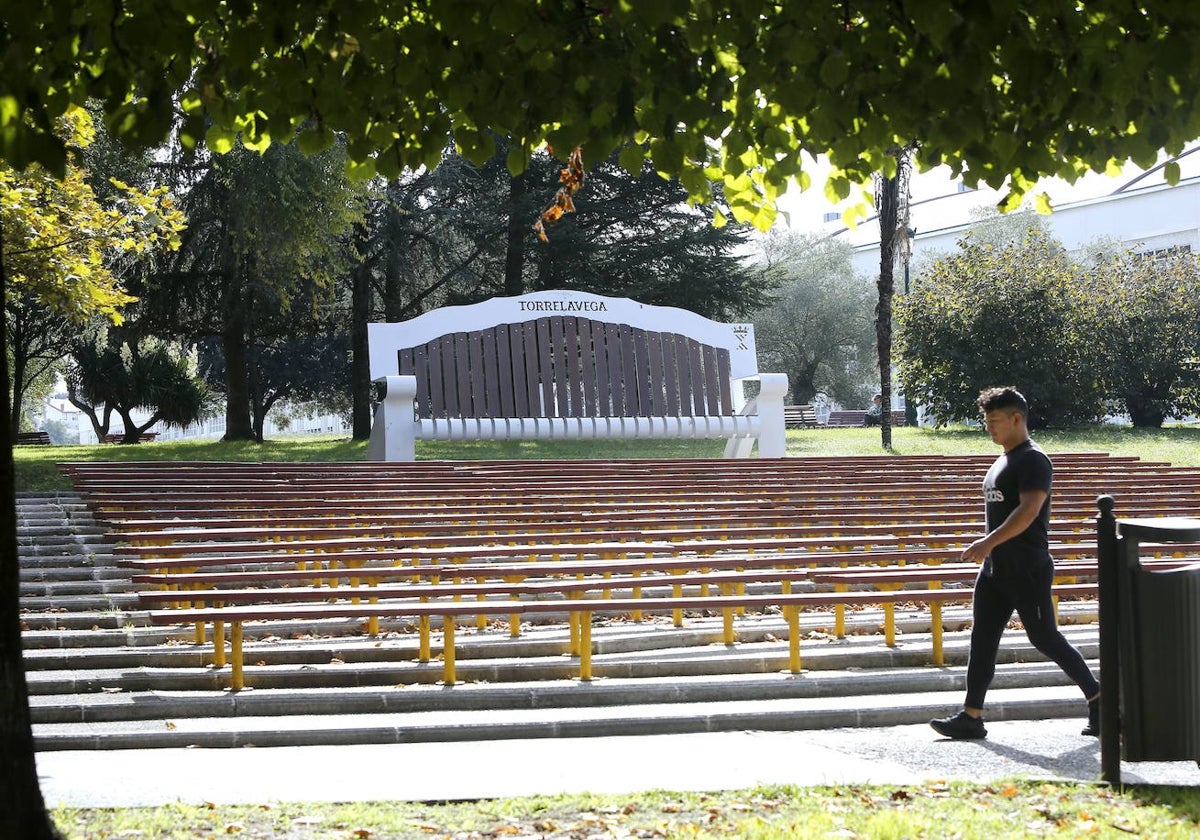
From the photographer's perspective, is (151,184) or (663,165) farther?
(151,184)

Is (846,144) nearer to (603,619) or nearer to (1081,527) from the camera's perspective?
(603,619)

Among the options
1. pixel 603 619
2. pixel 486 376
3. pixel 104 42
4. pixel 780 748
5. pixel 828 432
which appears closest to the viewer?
pixel 104 42

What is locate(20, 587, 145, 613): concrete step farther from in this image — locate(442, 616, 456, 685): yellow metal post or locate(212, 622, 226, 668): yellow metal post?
locate(442, 616, 456, 685): yellow metal post

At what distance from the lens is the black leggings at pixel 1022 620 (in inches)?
254

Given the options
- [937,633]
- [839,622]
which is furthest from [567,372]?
[937,633]

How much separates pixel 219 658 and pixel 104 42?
439 cm

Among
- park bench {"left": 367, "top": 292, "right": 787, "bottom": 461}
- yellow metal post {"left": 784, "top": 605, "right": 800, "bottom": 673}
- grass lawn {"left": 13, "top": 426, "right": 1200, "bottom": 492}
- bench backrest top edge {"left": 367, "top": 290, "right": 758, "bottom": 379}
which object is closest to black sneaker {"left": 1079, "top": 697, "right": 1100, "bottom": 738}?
yellow metal post {"left": 784, "top": 605, "right": 800, "bottom": 673}

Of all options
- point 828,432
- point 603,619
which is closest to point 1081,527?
point 603,619

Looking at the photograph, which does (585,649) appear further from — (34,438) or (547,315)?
(34,438)

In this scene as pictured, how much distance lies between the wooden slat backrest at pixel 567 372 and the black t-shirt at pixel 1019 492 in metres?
13.7

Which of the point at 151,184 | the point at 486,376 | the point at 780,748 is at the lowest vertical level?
the point at 780,748

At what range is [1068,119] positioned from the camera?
17.4 feet

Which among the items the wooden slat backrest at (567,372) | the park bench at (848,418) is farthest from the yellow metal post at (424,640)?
the park bench at (848,418)

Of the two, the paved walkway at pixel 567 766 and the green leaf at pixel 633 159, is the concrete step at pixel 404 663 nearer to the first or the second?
the paved walkway at pixel 567 766
